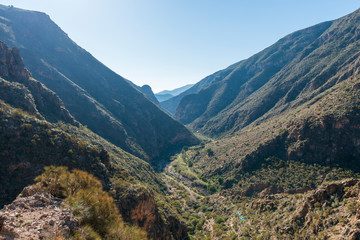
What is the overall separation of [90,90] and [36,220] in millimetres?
112448

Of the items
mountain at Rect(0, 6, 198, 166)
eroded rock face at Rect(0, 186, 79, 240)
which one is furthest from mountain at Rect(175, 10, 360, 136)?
eroded rock face at Rect(0, 186, 79, 240)

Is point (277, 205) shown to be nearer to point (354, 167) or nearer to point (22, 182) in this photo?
point (354, 167)

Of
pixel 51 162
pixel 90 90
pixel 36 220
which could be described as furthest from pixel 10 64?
pixel 90 90

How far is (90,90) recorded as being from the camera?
10638 centimetres

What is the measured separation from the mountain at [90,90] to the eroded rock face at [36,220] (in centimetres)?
Result: 7463

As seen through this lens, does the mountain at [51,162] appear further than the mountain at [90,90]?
No

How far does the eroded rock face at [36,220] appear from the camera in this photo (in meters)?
6.98

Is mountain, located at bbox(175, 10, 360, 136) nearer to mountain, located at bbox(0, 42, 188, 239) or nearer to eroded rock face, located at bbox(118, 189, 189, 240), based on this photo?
eroded rock face, located at bbox(118, 189, 189, 240)

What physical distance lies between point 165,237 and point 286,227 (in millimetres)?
18795

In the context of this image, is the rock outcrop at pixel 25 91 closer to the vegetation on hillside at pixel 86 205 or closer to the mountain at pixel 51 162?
the mountain at pixel 51 162

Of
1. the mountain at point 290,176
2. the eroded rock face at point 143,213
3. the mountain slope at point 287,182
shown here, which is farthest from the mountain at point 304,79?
the eroded rock face at point 143,213

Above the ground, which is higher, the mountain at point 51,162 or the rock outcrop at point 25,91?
the rock outcrop at point 25,91

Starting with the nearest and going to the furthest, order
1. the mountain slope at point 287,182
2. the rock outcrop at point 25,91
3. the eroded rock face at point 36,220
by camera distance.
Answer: the eroded rock face at point 36,220
the mountain slope at point 287,182
the rock outcrop at point 25,91

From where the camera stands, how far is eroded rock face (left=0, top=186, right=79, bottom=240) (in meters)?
6.98
